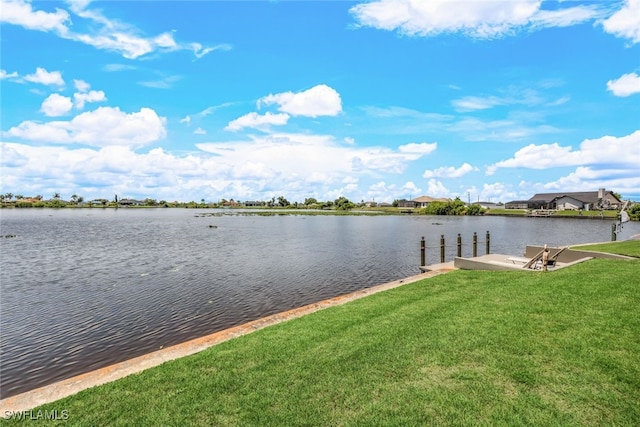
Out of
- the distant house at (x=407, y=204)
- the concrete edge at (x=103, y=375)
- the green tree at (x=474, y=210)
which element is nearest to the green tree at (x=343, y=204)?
the distant house at (x=407, y=204)

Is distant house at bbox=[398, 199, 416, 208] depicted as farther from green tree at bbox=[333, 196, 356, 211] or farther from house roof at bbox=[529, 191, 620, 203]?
house roof at bbox=[529, 191, 620, 203]

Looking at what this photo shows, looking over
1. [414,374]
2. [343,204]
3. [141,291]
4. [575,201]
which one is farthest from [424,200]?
[414,374]

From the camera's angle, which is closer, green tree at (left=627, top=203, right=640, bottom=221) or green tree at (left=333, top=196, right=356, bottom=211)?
green tree at (left=627, top=203, right=640, bottom=221)

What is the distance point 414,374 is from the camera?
5809 millimetres

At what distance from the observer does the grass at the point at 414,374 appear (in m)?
4.83

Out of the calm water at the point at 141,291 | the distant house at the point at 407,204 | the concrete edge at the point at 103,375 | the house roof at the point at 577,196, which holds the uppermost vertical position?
the house roof at the point at 577,196

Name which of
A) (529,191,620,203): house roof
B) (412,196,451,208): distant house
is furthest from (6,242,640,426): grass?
(412,196,451,208): distant house

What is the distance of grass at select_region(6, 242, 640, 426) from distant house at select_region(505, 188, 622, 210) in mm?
123075

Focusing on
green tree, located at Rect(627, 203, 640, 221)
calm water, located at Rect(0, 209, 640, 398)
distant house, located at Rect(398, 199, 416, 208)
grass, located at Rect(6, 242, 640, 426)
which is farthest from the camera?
distant house, located at Rect(398, 199, 416, 208)

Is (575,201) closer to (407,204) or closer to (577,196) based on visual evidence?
(577,196)

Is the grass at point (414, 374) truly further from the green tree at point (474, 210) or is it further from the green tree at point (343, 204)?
the green tree at point (343, 204)

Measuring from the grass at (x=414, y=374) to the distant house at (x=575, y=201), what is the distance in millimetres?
123075

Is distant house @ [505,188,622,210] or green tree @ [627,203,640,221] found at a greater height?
distant house @ [505,188,622,210]

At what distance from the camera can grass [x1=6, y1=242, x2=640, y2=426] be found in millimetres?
4828
